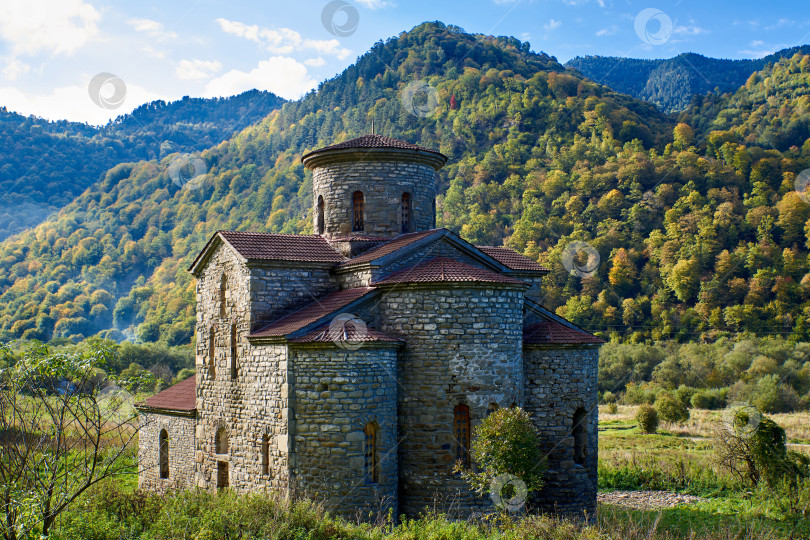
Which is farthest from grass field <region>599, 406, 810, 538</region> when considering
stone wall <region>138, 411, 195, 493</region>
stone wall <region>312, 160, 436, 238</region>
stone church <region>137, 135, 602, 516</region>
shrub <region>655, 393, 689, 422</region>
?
stone wall <region>138, 411, 195, 493</region>

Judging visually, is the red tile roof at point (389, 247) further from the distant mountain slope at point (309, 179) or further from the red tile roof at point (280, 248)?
the distant mountain slope at point (309, 179)

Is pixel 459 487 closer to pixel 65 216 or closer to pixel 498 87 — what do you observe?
pixel 498 87

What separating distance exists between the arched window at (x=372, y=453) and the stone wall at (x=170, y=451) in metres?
6.49

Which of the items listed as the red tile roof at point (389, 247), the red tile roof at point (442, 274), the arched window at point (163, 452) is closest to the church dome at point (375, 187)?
the red tile roof at point (389, 247)

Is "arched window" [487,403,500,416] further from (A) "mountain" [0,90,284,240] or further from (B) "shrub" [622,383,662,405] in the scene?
(A) "mountain" [0,90,284,240]

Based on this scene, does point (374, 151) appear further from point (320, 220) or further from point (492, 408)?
point (492, 408)

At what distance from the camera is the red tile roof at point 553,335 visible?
1672 cm

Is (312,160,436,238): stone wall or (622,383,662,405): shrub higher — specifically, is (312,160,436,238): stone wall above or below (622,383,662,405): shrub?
above

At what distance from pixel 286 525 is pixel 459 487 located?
4080 mm

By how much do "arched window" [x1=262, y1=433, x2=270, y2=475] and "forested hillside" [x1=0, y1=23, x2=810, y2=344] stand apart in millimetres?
42834

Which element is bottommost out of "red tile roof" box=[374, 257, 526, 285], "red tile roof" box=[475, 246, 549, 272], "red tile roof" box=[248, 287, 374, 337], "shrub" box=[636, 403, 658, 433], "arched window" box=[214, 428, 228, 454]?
"shrub" box=[636, 403, 658, 433]

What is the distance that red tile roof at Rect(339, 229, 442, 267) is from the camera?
1630 centimetres

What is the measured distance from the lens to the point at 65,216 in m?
89.4

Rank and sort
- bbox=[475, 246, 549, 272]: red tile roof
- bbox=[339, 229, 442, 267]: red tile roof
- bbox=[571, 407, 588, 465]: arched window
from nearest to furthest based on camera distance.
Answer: bbox=[339, 229, 442, 267]: red tile roof
bbox=[571, 407, 588, 465]: arched window
bbox=[475, 246, 549, 272]: red tile roof
